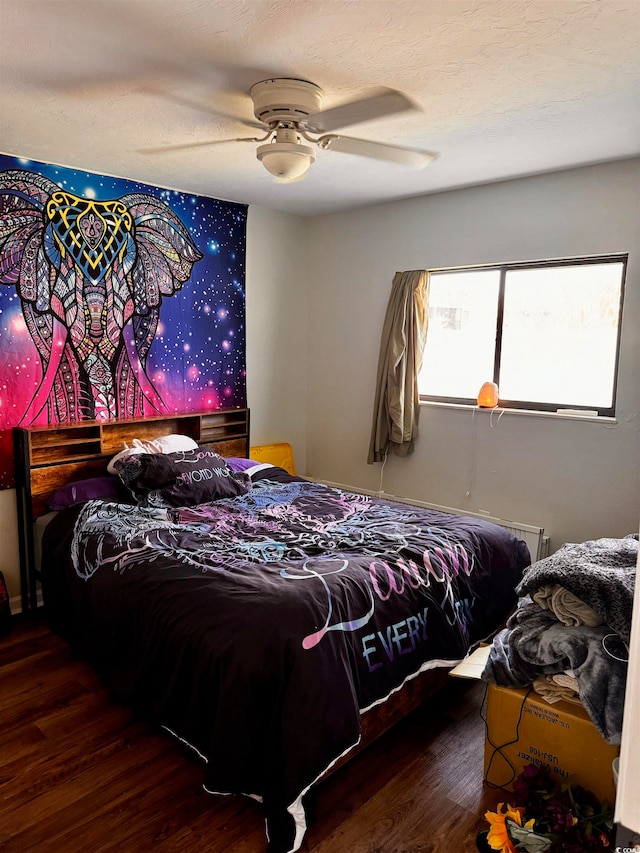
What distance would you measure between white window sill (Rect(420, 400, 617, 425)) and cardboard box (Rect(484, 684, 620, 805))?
1857 millimetres

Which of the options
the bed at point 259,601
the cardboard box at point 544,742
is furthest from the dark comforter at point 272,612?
the cardboard box at point 544,742

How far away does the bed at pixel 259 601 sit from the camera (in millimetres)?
1754

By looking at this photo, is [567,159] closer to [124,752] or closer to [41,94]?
[41,94]

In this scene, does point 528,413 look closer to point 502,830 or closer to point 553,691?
point 553,691

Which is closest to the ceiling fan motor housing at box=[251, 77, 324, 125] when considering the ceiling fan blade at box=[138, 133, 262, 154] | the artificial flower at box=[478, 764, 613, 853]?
the ceiling fan blade at box=[138, 133, 262, 154]

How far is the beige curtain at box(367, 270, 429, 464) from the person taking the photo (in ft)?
13.0

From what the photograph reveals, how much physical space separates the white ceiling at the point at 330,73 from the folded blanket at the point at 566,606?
175 centimetres

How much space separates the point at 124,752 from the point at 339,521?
53.2 inches

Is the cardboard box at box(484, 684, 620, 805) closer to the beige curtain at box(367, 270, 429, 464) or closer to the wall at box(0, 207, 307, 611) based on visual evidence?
the beige curtain at box(367, 270, 429, 464)

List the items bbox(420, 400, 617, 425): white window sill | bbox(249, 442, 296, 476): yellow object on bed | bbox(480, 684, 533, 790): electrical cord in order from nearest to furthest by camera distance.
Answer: bbox(480, 684, 533, 790): electrical cord < bbox(420, 400, 617, 425): white window sill < bbox(249, 442, 296, 476): yellow object on bed

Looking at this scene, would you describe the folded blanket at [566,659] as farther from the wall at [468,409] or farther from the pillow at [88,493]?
the pillow at [88,493]

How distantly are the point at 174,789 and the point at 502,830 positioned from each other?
1091 millimetres

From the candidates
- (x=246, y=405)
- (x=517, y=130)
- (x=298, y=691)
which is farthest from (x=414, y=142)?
(x=298, y=691)

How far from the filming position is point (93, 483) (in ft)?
10.7
